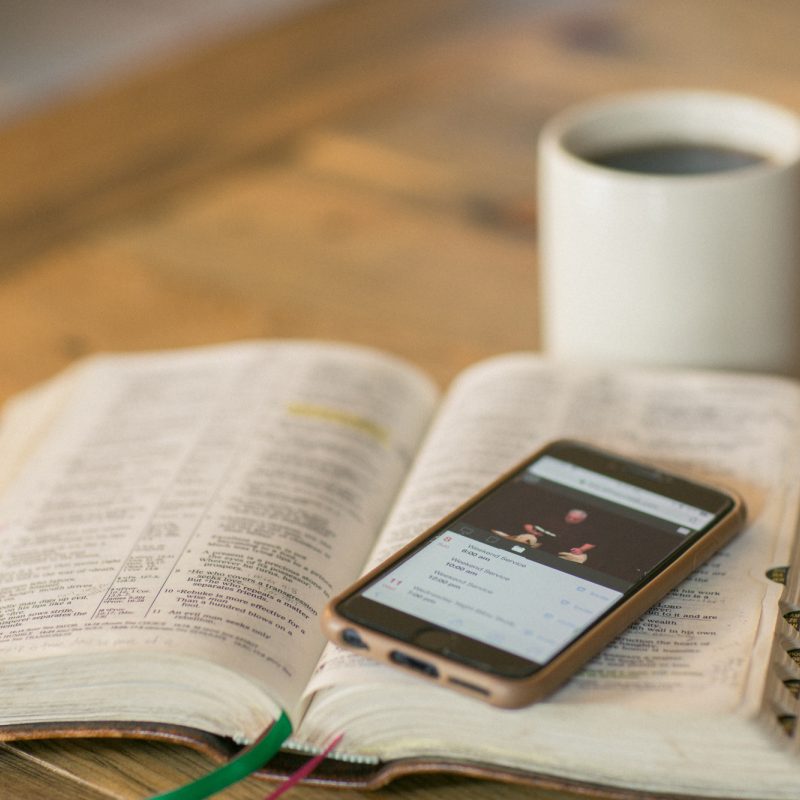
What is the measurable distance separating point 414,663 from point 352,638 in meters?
0.03

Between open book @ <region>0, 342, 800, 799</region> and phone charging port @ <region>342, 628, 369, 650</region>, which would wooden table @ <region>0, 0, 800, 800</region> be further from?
phone charging port @ <region>342, 628, 369, 650</region>

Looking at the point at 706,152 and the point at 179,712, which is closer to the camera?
the point at 179,712

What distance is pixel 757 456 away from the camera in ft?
1.91

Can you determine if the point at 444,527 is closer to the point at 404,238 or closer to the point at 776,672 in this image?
the point at 776,672

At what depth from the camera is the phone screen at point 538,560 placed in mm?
440

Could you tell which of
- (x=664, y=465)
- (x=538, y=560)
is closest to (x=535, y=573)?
(x=538, y=560)

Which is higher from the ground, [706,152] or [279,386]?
[706,152]

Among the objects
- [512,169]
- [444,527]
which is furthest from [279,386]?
[512,169]

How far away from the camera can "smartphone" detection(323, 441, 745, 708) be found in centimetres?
43

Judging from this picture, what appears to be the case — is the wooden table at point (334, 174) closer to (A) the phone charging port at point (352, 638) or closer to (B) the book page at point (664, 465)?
(B) the book page at point (664, 465)

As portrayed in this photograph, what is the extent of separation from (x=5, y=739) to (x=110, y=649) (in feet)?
0.20

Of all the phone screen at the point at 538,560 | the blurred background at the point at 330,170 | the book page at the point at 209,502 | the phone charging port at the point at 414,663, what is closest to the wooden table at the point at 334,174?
the blurred background at the point at 330,170

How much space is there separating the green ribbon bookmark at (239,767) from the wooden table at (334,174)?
335 millimetres

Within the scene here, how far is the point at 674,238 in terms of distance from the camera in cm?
64
